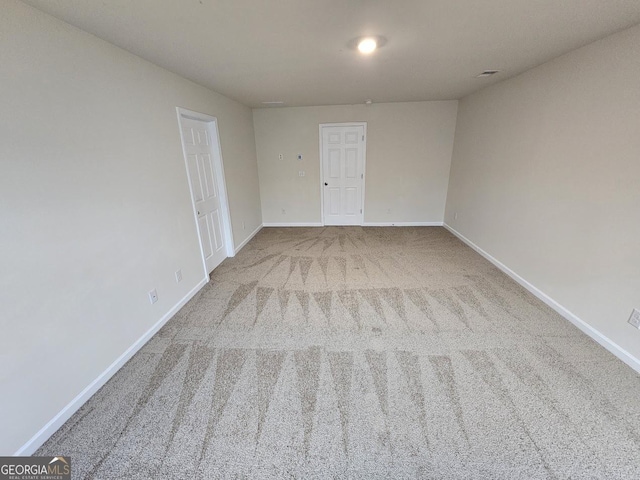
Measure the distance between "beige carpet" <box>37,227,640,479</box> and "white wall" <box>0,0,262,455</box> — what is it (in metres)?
0.32

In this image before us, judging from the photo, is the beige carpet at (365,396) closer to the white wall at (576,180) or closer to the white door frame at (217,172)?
the white wall at (576,180)

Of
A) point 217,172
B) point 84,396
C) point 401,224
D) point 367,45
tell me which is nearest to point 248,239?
point 217,172

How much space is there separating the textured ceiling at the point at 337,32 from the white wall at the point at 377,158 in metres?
1.95

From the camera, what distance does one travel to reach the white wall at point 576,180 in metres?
1.96

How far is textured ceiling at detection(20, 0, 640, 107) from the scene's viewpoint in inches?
60.4

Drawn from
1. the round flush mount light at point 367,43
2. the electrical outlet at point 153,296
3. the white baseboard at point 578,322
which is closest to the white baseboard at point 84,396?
the electrical outlet at point 153,296

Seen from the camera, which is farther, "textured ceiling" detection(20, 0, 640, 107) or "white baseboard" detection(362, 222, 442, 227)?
"white baseboard" detection(362, 222, 442, 227)

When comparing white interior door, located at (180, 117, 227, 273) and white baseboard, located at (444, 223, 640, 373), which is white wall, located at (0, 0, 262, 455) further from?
white baseboard, located at (444, 223, 640, 373)

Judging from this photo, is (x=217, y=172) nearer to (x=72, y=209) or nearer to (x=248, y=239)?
(x=248, y=239)

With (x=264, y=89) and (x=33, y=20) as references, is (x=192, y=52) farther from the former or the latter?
(x=264, y=89)

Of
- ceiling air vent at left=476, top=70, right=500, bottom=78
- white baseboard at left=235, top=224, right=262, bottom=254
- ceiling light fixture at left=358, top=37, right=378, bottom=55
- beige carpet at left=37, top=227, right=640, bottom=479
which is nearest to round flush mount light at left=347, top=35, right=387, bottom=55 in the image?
ceiling light fixture at left=358, top=37, right=378, bottom=55

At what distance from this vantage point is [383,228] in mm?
5473

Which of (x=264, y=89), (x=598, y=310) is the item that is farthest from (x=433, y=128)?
(x=598, y=310)

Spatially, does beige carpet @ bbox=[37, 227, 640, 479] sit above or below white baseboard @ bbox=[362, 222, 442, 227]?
below
